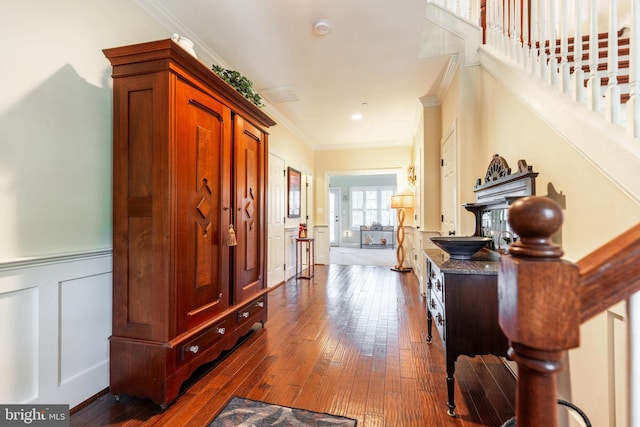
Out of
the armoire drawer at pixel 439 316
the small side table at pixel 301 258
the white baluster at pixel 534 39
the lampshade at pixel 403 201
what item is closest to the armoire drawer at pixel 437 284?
the armoire drawer at pixel 439 316

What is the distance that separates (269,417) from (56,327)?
1277 millimetres

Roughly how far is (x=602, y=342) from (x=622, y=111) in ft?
3.18

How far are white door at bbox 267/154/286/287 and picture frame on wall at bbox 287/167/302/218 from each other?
219 mm

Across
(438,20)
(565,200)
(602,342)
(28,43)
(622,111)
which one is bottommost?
(602,342)

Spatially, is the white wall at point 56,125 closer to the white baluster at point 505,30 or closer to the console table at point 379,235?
the white baluster at point 505,30

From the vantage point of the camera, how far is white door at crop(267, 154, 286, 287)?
14.1ft

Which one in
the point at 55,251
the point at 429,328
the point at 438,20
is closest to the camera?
the point at 55,251

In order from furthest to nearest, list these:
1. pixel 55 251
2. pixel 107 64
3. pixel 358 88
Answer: pixel 358 88, pixel 107 64, pixel 55 251

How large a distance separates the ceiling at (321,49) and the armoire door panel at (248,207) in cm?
84

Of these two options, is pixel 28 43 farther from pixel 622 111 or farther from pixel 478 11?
pixel 478 11

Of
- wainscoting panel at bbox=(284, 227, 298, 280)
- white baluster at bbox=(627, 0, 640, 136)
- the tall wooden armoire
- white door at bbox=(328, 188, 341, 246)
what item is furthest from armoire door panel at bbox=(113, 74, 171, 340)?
white door at bbox=(328, 188, 341, 246)

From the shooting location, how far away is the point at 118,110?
1.71m

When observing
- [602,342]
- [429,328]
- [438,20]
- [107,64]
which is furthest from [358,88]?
[602,342]

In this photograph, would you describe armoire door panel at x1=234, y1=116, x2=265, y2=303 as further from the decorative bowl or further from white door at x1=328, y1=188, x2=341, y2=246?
white door at x1=328, y1=188, x2=341, y2=246
